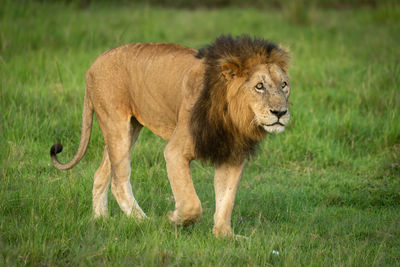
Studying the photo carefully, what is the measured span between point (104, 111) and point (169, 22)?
634 cm

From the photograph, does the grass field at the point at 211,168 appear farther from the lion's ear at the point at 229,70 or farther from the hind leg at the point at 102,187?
the lion's ear at the point at 229,70

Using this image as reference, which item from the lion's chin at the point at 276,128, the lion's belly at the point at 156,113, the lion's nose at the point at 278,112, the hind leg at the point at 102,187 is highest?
the lion's nose at the point at 278,112

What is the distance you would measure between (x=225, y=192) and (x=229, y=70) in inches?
31.7

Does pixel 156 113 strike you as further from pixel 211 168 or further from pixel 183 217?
pixel 211 168

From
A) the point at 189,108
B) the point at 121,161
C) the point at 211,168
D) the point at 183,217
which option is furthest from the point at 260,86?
the point at 211,168

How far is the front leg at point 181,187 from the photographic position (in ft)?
12.7

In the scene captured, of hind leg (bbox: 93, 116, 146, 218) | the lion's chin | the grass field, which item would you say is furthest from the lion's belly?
the lion's chin

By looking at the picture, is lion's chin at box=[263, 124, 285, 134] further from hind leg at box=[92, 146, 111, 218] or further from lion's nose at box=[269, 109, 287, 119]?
hind leg at box=[92, 146, 111, 218]

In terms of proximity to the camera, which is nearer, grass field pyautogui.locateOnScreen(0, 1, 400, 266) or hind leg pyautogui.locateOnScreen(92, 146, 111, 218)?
grass field pyautogui.locateOnScreen(0, 1, 400, 266)

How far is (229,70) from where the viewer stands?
3.81 meters

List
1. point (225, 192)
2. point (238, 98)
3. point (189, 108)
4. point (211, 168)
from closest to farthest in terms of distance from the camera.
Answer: point (238, 98), point (189, 108), point (225, 192), point (211, 168)

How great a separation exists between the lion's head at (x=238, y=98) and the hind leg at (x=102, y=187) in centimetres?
88

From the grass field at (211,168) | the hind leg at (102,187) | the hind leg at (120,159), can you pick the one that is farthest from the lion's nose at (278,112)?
the hind leg at (102,187)

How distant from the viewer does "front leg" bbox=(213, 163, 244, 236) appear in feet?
13.4
